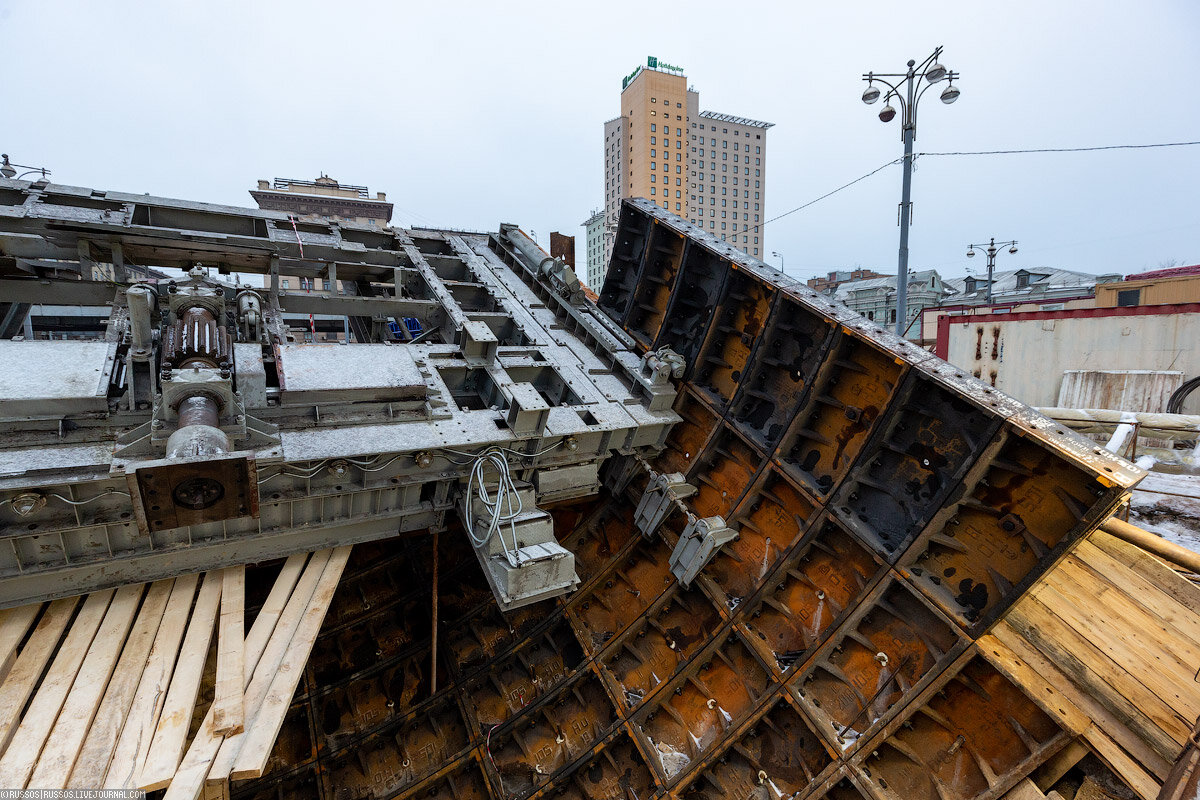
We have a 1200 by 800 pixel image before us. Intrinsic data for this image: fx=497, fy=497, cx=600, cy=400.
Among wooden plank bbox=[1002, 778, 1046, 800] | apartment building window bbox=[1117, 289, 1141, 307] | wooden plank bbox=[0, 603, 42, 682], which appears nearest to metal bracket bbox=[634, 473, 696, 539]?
wooden plank bbox=[1002, 778, 1046, 800]

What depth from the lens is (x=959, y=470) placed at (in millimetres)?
4258

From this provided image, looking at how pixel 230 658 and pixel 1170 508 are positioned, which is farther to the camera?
pixel 1170 508

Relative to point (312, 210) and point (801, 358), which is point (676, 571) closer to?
point (801, 358)

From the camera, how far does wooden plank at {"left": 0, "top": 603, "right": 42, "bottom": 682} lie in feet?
11.8

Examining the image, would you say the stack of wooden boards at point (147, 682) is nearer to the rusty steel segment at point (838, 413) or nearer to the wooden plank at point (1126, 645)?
the rusty steel segment at point (838, 413)

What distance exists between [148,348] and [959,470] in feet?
24.6

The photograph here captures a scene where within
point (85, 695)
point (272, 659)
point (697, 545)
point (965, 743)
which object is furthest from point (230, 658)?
point (965, 743)

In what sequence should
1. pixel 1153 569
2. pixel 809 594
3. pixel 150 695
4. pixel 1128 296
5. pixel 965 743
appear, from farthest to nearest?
pixel 1128 296 → pixel 809 594 → pixel 1153 569 → pixel 965 743 → pixel 150 695

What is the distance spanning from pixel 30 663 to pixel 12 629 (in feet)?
1.44

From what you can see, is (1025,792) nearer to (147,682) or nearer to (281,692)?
(281,692)

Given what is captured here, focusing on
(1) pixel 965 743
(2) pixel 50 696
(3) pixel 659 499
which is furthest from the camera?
(3) pixel 659 499

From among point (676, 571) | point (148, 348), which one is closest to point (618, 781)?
point (676, 571)

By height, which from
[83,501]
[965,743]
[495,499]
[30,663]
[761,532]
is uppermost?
[83,501]

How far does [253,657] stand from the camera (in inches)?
153
